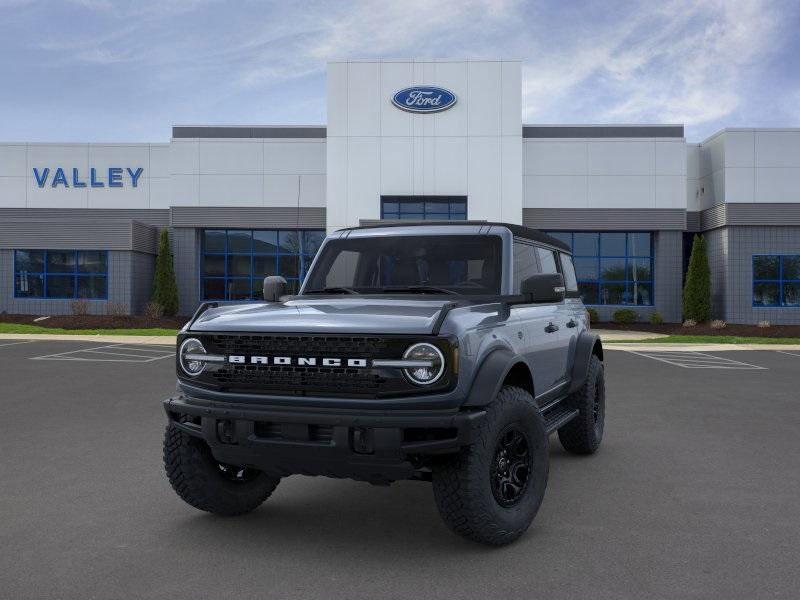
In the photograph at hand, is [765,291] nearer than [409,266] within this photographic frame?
No

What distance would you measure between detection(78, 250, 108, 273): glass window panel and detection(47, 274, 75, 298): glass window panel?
0.71 meters

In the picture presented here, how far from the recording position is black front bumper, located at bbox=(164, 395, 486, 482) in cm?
370

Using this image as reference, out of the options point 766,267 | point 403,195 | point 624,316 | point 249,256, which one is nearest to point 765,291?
point 766,267

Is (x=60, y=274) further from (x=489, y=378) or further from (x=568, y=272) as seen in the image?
(x=489, y=378)

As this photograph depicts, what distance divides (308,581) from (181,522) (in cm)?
136

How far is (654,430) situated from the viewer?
7.91m

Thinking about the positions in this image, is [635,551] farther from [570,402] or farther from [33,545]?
[33,545]

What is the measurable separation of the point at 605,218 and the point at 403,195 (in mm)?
8394

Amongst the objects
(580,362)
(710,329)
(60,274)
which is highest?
(60,274)

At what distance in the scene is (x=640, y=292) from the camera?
100ft

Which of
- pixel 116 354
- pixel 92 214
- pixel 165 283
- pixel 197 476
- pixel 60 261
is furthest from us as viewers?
pixel 92 214

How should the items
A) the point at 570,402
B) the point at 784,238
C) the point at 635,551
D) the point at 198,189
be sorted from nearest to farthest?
the point at 635,551 → the point at 570,402 → the point at 784,238 → the point at 198,189

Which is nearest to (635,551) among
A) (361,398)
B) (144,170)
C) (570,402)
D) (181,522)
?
(361,398)

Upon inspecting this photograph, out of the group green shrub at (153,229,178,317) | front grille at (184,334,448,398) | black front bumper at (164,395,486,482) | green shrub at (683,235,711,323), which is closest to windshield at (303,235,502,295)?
front grille at (184,334,448,398)
